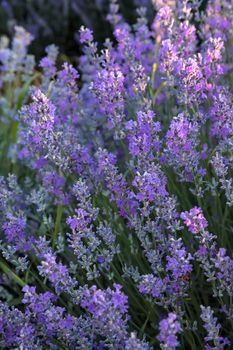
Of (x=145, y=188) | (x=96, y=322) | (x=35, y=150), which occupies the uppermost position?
(x=35, y=150)

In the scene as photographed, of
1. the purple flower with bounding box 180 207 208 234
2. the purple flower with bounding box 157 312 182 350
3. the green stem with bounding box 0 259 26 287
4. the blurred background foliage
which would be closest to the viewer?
the purple flower with bounding box 157 312 182 350

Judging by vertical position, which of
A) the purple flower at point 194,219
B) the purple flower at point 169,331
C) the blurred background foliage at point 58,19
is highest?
the blurred background foliage at point 58,19

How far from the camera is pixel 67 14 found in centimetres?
554

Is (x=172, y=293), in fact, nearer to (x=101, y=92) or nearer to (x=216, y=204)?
(x=216, y=204)

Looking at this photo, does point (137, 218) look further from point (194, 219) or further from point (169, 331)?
point (169, 331)

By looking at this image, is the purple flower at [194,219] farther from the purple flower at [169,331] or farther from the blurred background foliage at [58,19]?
the blurred background foliage at [58,19]

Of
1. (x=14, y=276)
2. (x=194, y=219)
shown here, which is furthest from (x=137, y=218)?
(x=14, y=276)

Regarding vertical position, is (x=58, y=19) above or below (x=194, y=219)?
above

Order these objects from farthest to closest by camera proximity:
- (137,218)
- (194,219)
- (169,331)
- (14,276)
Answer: (14,276)
(137,218)
(194,219)
(169,331)

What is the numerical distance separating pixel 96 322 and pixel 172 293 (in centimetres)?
31

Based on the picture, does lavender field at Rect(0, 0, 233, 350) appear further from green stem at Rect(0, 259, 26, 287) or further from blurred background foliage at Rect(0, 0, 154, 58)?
blurred background foliage at Rect(0, 0, 154, 58)

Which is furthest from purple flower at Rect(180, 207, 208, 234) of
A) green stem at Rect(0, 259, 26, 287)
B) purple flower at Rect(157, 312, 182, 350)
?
green stem at Rect(0, 259, 26, 287)

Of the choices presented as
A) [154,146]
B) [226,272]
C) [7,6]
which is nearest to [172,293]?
[226,272]

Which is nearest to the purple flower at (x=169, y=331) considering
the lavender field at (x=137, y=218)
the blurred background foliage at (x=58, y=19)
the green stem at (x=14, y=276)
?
the lavender field at (x=137, y=218)
